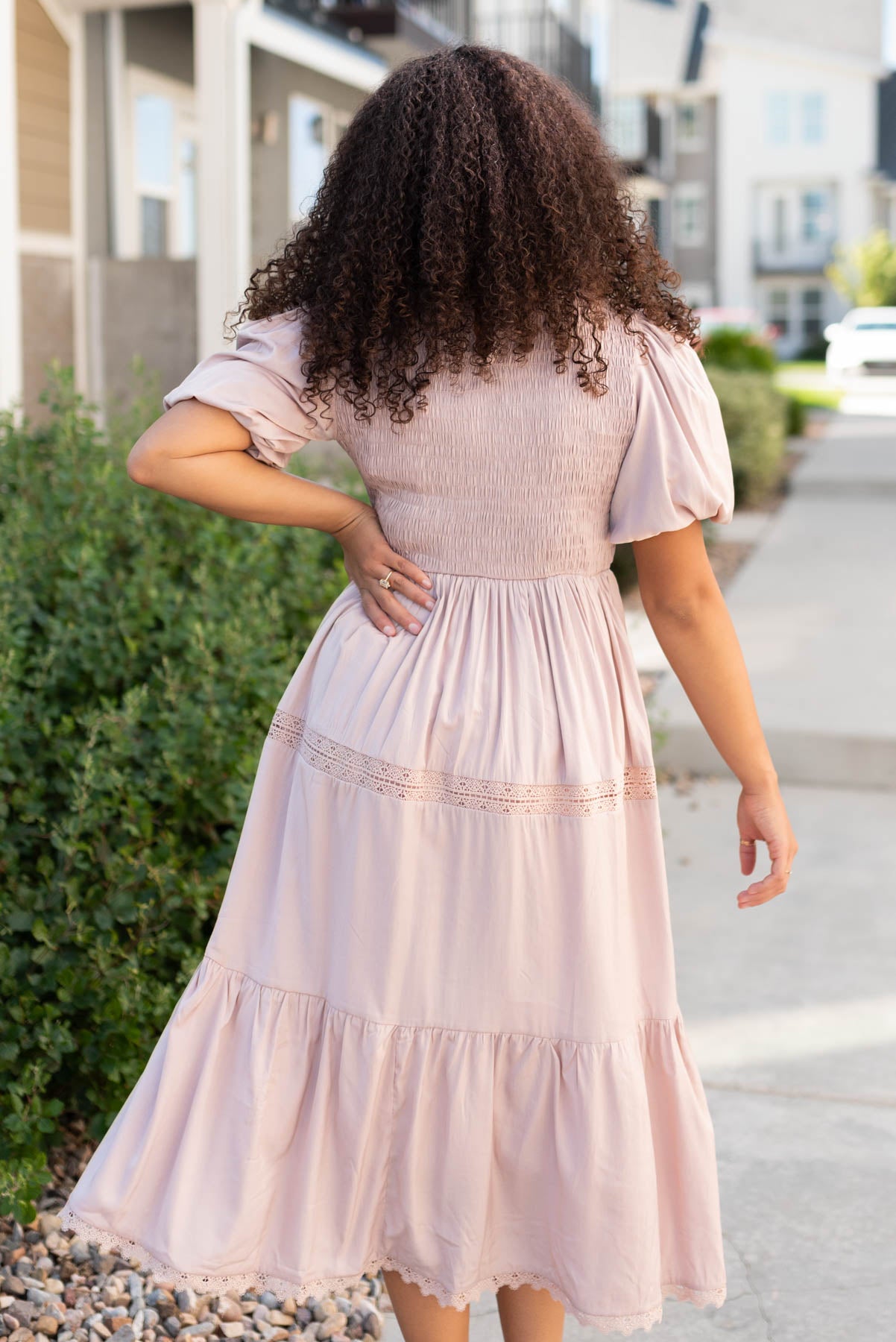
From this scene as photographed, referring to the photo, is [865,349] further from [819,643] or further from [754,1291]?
[754,1291]

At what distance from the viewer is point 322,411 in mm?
1843

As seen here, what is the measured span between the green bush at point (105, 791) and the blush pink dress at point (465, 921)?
2.03ft

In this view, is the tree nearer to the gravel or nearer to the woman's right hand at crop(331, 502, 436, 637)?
the gravel

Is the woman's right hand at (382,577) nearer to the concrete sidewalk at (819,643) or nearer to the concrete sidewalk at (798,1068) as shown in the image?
the concrete sidewalk at (798,1068)

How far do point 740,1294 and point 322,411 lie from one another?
171cm

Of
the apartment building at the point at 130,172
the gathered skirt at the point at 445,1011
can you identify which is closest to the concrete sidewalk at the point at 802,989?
the gathered skirt at the point at 445,1011

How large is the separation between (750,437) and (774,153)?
1487 inches

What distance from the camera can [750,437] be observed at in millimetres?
12359

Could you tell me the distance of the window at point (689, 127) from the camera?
46.7 m

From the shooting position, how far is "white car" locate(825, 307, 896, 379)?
28.9 m

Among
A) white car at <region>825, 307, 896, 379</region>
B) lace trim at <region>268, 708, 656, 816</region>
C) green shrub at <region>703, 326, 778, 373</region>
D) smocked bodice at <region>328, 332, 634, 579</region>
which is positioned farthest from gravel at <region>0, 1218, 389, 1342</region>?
white car at <region>825, 307, 896, 379</region>

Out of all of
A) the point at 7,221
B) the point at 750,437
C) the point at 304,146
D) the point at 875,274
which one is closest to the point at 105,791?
the point at 7,221

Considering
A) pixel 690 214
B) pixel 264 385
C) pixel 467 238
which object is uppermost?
pixel 690 214

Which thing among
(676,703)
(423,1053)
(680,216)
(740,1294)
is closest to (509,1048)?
(423,1053)
